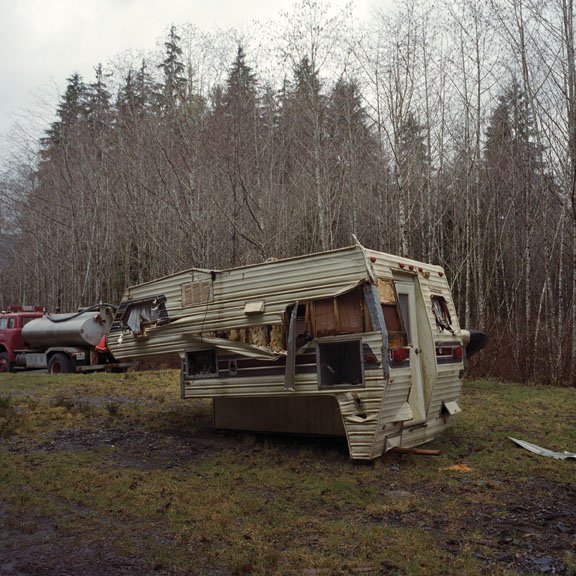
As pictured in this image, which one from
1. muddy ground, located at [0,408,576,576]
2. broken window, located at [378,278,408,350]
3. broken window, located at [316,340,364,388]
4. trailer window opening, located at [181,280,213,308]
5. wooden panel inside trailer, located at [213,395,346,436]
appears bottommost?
muddy ground, located at [0,408,576,576]

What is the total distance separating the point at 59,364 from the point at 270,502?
14.2 metres

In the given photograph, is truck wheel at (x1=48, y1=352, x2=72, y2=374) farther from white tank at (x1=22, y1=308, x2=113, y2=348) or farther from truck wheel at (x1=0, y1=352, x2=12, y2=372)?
truck wheel at (x1=0, y1=352, x2=12, y2=372)

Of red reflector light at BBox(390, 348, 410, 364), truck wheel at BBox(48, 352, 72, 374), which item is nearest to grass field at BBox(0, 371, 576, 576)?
red reflector light at BBox(390, 348, 410, 364)

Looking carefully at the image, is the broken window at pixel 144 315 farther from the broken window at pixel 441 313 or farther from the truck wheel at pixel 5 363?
the truck wheel at pixel 5 363

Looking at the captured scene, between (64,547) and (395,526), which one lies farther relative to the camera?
(395,526)

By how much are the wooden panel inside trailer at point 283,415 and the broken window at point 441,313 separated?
168 cm

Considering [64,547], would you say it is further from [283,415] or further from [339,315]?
[283,415]

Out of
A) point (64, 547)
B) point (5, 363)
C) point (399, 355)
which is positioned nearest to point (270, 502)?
point (64, 547)

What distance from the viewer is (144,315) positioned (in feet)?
27.3

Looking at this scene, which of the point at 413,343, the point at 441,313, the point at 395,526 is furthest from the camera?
the point at 441,313

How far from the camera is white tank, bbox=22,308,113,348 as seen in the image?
1709cm

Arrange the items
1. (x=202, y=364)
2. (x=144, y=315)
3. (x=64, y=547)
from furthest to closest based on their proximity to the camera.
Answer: (x=144, y=315) → (x=202, y=364) → (x=64, y=547)

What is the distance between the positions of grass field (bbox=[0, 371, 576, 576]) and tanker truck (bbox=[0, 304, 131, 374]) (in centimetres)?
815

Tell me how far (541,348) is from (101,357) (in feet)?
39.8
